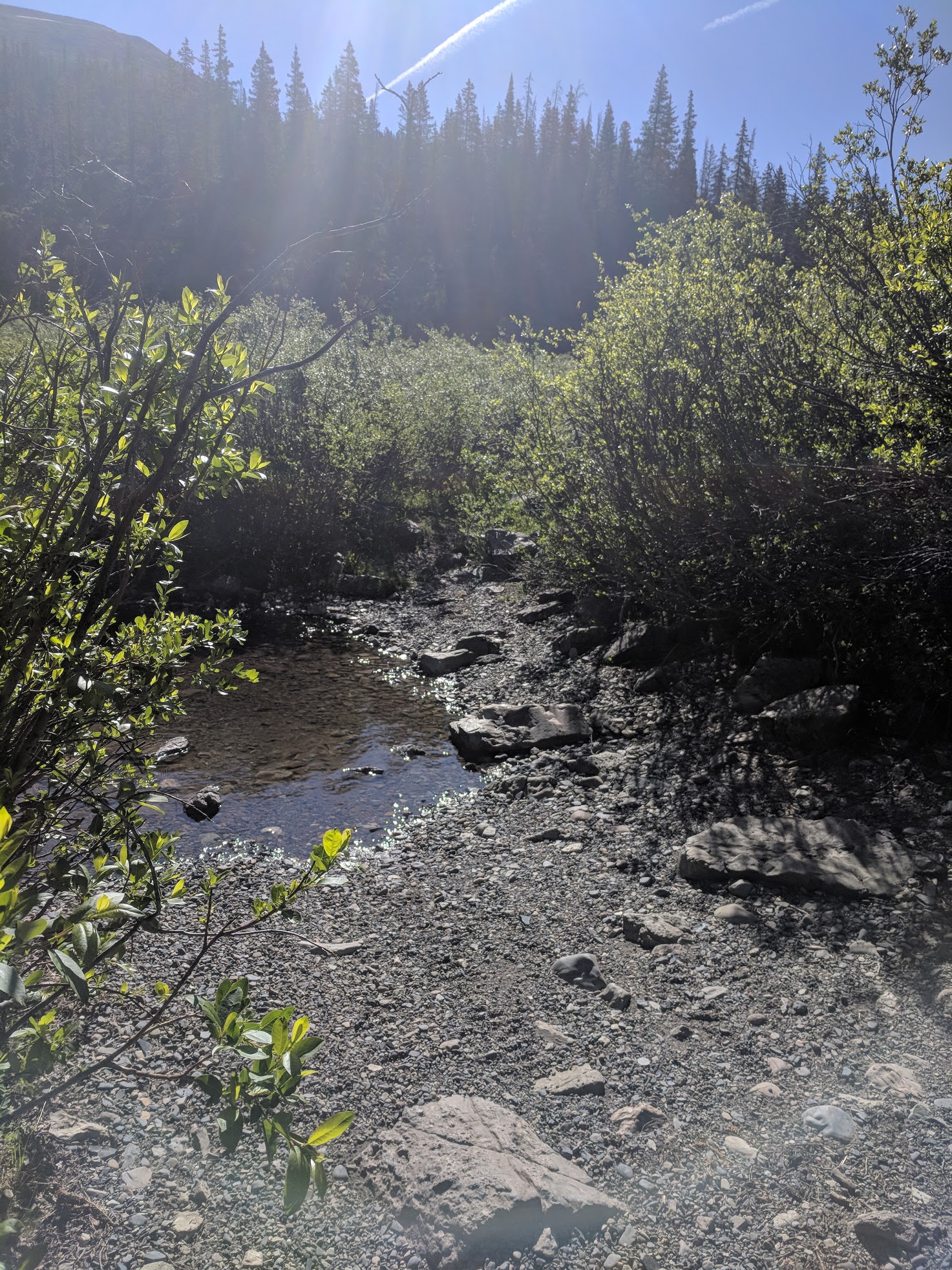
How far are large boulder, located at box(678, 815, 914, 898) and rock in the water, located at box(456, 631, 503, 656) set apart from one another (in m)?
7.69

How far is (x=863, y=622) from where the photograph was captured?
8445mm

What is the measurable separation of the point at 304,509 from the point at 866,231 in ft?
50.0

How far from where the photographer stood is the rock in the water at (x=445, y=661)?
1372cm

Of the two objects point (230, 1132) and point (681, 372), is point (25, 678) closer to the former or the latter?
point (230, 1132)

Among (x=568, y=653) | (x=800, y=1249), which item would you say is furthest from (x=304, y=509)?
(x=800, y=1249)

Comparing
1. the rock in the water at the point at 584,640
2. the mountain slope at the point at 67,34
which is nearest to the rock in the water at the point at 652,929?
the rock in the water at the point at 584,640

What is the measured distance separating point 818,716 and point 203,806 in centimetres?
659

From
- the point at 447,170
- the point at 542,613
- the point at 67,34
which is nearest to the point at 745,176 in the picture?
the point at 447,170

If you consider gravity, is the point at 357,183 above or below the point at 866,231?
above

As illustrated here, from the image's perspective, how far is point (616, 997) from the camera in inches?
191

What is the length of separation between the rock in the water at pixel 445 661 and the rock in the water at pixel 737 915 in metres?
8.31

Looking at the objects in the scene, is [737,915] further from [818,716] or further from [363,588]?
[363,588]

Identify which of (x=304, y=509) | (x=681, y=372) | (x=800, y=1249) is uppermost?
(x=304, y=509)

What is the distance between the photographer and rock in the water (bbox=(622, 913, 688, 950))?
5539 millimetres
